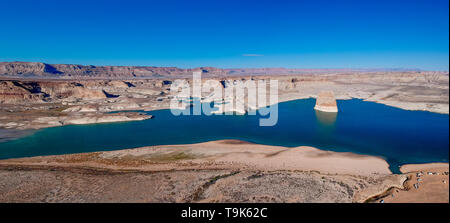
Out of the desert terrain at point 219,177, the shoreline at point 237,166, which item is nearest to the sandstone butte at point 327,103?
the desert terrain at point 219,177

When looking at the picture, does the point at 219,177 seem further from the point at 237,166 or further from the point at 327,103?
the point at 327,103

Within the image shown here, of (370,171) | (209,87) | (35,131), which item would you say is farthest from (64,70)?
(370,171)

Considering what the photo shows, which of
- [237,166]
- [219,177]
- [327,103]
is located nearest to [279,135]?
[237,166]

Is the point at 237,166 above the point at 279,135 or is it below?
below

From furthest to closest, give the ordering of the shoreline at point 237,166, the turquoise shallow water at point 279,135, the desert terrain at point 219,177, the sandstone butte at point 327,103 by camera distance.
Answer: the sandstone butte at point 327,103 → the turquoise shallow water at point 279,135 → the shoreline at point 237,166 → the desert terrain at point 219,177

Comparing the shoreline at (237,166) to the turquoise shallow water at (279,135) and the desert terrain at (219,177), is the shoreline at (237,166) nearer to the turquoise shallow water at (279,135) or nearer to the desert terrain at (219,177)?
the desert terrain at (219,177)

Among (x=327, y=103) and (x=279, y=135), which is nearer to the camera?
(x=279, y=135)

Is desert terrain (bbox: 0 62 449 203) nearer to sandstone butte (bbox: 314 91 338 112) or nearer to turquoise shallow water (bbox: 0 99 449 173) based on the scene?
turquoise shallow water (bbox: 0 99 449 173)
